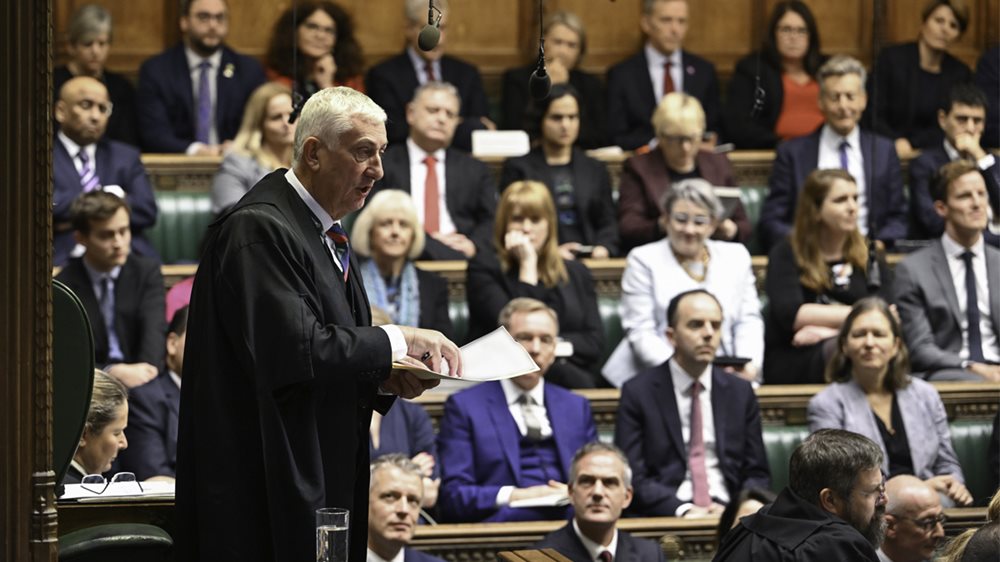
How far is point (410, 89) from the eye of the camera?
737 centimetres

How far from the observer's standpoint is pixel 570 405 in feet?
17.6

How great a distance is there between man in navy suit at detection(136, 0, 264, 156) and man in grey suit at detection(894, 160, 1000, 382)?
9.45ft

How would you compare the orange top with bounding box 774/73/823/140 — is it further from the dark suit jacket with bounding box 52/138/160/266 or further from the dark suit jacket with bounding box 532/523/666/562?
the dark suit jacket with bounding box 532/523/666/562

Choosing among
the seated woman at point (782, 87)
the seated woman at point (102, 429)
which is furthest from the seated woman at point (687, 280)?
the seated woman at point (102, 429)

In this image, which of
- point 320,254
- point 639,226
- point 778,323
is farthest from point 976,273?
point 320,254

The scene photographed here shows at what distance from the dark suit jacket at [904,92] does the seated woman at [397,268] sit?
2.70m

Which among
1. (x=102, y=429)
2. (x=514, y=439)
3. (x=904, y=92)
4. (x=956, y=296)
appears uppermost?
(x=904, y=92)

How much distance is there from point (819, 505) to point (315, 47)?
4.08 m

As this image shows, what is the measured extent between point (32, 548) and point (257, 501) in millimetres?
443

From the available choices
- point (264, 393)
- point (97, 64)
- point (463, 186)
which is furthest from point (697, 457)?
point (97, 64)

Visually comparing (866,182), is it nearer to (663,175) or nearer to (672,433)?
(663,175)

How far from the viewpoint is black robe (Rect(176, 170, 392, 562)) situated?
272cm

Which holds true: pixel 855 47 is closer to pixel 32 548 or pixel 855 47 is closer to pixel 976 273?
pixel 976 273

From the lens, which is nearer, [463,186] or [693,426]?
[693,426]
